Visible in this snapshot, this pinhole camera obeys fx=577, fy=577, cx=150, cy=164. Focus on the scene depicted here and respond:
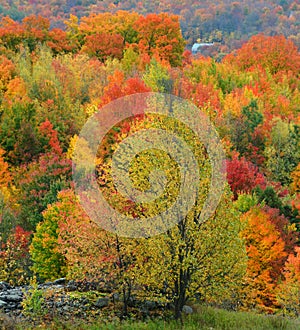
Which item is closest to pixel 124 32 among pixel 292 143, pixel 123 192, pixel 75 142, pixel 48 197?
pixel 292 143

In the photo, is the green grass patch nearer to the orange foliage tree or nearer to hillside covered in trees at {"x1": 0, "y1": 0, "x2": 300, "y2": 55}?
the orange foliage tree

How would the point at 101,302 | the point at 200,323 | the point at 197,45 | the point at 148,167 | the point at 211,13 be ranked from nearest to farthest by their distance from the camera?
the point at 148,167, the point at 200,323, the point at 101,302, the point at 197,45, the point at 211,13

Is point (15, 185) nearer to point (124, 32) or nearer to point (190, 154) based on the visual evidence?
point (190, 154)

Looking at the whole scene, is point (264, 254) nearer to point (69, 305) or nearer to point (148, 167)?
point (69, 305)

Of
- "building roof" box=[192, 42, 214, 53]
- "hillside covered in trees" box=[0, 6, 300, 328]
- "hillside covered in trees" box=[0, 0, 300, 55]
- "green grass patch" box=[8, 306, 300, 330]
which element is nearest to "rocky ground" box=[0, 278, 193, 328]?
"hillside covered in trees" box=[0, 6, 300, 328]

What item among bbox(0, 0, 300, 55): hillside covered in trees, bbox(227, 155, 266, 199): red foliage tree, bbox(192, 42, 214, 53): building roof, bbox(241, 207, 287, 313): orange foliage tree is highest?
bbox(0, 0, 300, 55): hillside covered in trees

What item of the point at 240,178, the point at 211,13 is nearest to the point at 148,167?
the point at 240,178

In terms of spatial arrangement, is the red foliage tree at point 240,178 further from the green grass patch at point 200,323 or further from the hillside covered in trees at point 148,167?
the green grass patch at point 200,323

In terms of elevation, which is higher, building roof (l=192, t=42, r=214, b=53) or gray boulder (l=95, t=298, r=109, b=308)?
building roof (l=192, t=42, r=214, b=53)

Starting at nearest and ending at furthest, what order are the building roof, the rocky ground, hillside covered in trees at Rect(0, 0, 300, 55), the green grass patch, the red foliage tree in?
the green grass patch, the rocky ground, the red foliage tree, the building roof, hillside covered in trees at Rect(0, 0, 300, 55)
